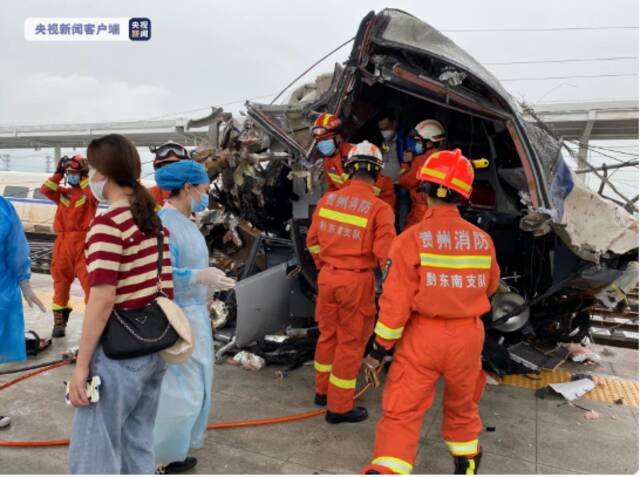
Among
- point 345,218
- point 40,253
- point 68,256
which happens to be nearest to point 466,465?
point 345,218

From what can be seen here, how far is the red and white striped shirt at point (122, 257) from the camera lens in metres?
1.93

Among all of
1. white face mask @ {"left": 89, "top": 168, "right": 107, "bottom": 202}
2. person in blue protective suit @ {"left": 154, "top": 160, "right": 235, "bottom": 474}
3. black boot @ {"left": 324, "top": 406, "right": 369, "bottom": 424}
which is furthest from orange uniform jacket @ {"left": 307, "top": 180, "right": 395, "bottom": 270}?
white face mask @ {"left": 89, "top": 168, "right": 107, "bottom": 202}

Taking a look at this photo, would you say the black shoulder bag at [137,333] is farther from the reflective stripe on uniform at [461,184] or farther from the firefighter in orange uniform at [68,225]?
the firefighter in orange uniform at [68,225]

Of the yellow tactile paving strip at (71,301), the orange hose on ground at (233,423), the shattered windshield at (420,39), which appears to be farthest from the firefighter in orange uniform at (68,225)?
the shattered windshield at (420,39)

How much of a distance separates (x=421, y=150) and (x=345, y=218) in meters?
1.27

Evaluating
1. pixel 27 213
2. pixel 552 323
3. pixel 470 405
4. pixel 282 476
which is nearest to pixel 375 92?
pixel 552 323

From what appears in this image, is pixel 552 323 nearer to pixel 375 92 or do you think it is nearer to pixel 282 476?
pixel 375 92

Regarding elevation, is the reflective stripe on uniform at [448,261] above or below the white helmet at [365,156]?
below

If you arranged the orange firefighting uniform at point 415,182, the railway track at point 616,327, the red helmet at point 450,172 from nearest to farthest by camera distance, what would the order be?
the red helmet at point 450,172 < the orange firefighting uniform at point 415,182 < the railway track at point 616,327

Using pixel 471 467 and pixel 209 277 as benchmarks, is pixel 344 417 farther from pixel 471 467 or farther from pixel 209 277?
pixel 209 277

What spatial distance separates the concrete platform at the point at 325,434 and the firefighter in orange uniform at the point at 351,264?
32 cm

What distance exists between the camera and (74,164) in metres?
5.52

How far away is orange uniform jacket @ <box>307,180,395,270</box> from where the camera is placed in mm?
3689

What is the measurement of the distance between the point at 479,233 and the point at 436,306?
52cm
